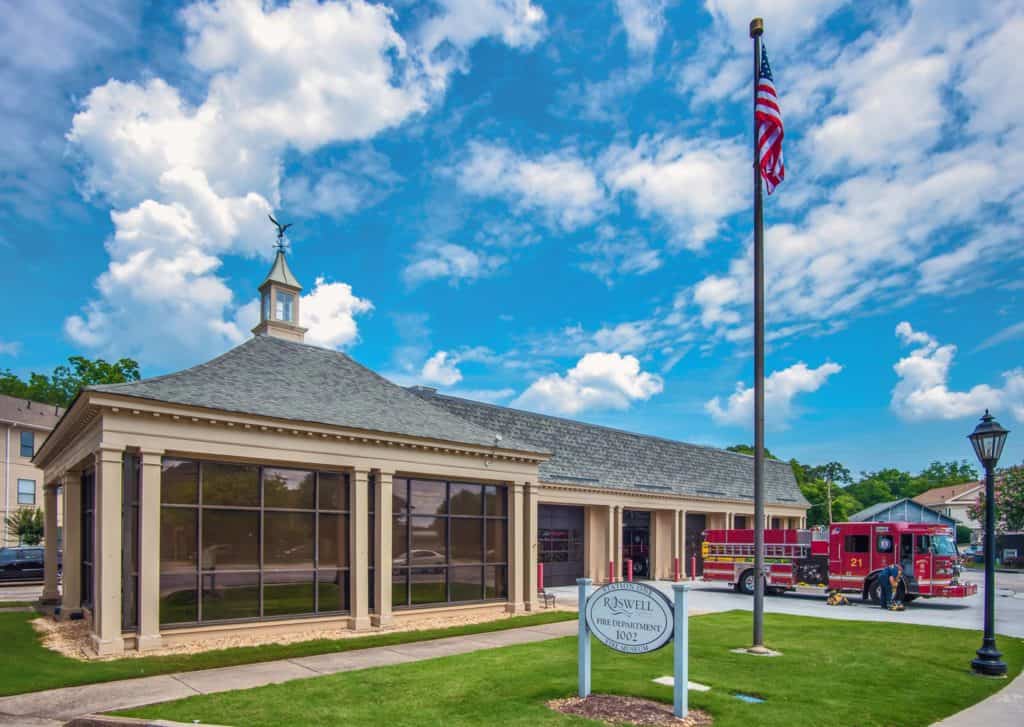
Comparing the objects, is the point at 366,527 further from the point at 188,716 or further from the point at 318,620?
the point at 188,716

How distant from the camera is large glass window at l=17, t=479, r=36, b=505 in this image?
4731 cm

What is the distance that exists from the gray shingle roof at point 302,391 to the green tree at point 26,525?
34.1 m

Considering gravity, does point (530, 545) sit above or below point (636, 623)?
below

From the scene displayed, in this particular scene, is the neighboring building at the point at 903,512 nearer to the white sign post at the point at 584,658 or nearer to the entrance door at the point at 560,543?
the entrance door at the point at 560,543

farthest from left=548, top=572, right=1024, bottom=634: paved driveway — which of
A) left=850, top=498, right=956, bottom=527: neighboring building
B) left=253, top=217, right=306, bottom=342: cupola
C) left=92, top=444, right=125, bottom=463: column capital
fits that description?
left=850, top=498, right=956, bottom=527: neighboring building

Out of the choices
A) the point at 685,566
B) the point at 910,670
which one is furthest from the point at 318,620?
the point at 685,566

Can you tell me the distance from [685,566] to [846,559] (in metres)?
11.7

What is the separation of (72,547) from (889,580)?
2444 cm

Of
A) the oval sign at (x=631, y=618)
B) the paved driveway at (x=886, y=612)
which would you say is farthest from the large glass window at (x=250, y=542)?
the paved driveway at (x=886, y=612)

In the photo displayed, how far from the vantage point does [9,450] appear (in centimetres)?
4681

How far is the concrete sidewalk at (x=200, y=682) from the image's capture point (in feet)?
33.1

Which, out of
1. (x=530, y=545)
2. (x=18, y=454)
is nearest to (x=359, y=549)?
(x=530, y=545)

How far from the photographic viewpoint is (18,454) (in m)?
47.6

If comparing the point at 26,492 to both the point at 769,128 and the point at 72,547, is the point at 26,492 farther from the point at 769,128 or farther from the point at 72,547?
the point at 769,128
